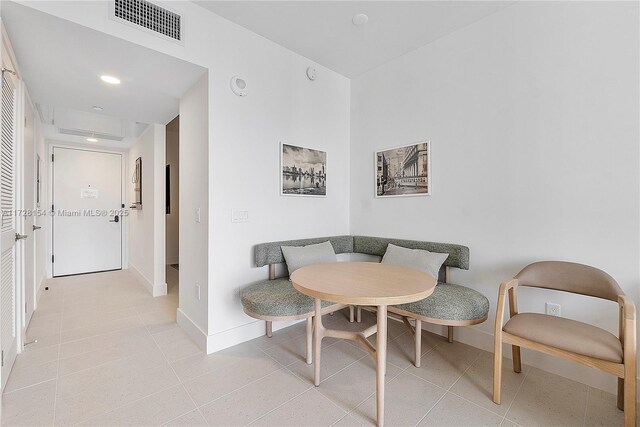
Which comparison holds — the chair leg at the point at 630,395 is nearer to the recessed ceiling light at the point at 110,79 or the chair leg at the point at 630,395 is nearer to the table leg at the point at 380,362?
the table leg at the point at 380,362

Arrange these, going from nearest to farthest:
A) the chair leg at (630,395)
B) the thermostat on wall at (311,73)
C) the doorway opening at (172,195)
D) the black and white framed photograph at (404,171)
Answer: the chair leg at (630,395) → the black and white framed photograph at (404,171) → the thermostat on wall at (311,73) → the doorway opening at (172,195)

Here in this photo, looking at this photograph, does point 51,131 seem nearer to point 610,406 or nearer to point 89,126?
point 89,126

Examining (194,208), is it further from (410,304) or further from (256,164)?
(410,304)

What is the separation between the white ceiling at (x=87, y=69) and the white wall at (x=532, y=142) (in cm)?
220

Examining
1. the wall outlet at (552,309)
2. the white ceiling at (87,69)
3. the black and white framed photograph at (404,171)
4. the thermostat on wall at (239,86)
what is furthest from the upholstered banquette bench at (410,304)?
the white ceiling at (87,69)

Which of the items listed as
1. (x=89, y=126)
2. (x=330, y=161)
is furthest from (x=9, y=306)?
(x=330, y=161)

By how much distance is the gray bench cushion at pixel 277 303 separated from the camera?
6.76 ft

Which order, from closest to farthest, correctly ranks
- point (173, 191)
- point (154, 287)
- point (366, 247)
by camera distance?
point (366, 247) → point (154, 287) → point (173, 191)

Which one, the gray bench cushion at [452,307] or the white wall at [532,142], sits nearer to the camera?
the white wall at [532,142]

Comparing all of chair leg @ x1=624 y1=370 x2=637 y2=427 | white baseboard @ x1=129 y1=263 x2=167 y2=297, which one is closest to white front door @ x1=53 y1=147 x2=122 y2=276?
white baseboard @ x1=129 y1=263 x2=167 y2=297

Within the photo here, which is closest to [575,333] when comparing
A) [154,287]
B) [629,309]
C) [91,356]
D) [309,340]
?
[629,309]

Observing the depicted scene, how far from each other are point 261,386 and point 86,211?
4.78m

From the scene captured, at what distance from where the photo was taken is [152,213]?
3.76m

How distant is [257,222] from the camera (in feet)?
8.50
